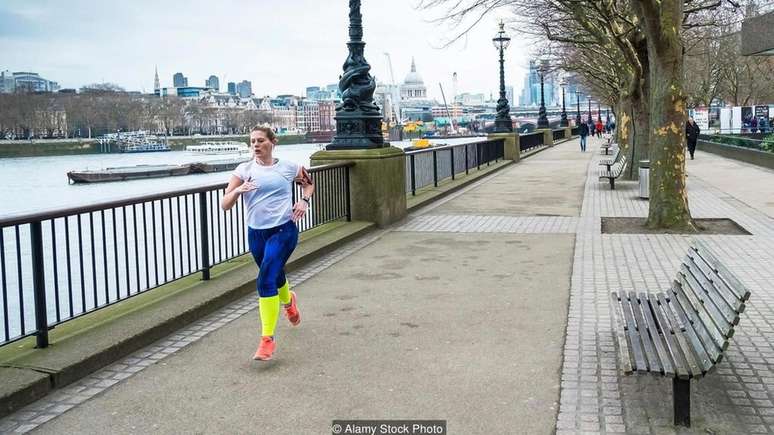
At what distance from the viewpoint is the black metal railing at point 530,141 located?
40.2 metres

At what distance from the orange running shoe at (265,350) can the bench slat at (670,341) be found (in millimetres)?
2667

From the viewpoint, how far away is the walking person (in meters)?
5.65

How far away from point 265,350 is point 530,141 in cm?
3893

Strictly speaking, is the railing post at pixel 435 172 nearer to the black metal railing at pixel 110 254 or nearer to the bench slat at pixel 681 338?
the black metal railing at pixel 110 254

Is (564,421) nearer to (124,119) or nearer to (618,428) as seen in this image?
(618,428)

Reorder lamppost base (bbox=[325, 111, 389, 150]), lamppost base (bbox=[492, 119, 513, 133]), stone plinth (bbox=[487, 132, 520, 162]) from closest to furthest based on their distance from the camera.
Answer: lamppost base (bbox=[325, 111, 389, 150])
stone plinth (bbox=[487, 132, 520, 162])
lamppost base (bbox=[492, 119, 513, 133])

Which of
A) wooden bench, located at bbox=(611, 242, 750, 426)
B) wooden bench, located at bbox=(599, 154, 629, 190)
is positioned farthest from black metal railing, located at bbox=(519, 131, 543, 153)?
wooden bench, located at bbox=(611, 242, 750, 426)

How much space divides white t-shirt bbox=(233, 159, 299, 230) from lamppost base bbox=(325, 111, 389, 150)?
279 inches

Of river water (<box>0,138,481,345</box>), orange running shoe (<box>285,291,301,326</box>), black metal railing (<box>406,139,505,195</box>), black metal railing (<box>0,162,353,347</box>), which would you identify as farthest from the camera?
black metal railing (<box>406,139,505,195</box>)

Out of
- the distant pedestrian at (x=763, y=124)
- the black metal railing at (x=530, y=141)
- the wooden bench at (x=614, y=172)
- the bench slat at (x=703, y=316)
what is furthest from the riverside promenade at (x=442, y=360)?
the distant pedestrian at (x=763, y=124)

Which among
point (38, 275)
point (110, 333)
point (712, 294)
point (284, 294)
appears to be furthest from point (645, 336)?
point (38, 275)

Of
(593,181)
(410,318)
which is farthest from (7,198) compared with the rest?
(410,318)

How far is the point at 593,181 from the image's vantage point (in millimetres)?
22297

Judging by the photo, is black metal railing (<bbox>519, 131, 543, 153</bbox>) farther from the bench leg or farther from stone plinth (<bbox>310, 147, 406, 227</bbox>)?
the bench leg
